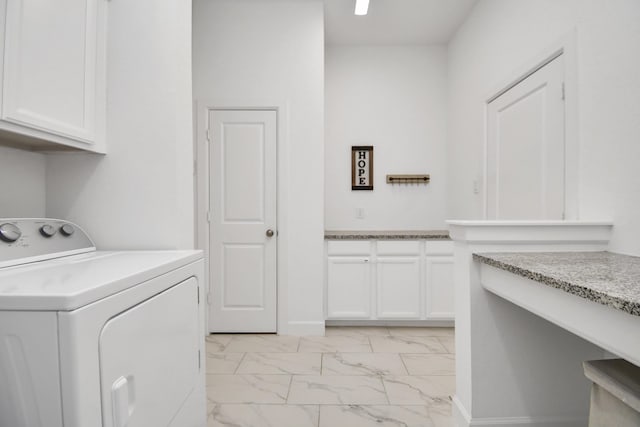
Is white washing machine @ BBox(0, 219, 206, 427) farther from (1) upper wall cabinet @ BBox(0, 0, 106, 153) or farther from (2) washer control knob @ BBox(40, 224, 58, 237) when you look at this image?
(1) upper wall cabinet @ BBox(0, 0, 106, 153)

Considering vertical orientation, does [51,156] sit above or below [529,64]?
below

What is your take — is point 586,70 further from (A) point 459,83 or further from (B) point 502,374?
(A) point 459,83

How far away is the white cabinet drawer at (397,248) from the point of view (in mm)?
3127

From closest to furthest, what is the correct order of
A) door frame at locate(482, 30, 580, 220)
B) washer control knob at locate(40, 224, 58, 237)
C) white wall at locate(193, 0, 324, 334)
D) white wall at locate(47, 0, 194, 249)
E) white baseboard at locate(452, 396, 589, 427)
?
washer control knob at locate(40, 224, 58, 237), white wall at locate(47, 0, 194, 249), white baseboard at locate(452, 396, 589, 427), door frame at locate(482, 30, 580, 220), white wall at locate(193, 0, 324, 334)

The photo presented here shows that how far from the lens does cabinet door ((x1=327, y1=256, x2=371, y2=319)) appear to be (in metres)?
3.12

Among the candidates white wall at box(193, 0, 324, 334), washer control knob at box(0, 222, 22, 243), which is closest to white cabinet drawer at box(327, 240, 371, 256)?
white wall at box(193, 0, 324, 334)

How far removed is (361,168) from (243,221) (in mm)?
1390

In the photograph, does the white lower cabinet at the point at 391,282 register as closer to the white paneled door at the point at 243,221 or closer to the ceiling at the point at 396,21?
the white paneled door at the point at 243,221

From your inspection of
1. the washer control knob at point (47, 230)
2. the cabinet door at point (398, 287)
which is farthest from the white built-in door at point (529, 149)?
the washer control knob at point (47, 230)

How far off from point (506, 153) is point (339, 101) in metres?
1.81

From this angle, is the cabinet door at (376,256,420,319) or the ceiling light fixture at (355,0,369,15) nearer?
the ceiling light fixture at (355,0,369,15)

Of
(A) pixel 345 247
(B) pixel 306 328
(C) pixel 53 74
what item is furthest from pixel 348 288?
(C) pixel 53 74

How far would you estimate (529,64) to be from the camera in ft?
7.16

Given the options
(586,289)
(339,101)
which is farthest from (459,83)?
(586,289)
